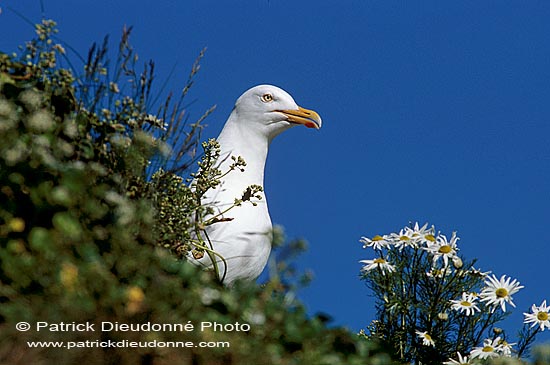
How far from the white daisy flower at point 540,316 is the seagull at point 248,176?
1669mm

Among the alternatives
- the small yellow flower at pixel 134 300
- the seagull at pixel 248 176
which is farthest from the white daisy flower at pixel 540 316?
the small yellow flower at pixel 134 300

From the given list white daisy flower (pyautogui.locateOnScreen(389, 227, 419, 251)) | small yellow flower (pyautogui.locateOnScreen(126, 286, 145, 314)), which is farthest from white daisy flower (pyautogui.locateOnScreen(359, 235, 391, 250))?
small yellow flower (pyautogui.locateOnScreen(126, 286, 145, 314))

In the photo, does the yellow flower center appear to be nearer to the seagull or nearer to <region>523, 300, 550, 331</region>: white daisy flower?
<region>523, 300, 550, 331</region>: white daisy flower

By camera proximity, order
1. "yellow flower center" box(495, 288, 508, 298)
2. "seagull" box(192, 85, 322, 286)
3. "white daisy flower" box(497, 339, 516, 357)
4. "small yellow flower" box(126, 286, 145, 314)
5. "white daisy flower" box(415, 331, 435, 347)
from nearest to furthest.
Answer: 1. "small yellow flower" box(126, 286, 145, 314)
2. "white daisy flower" box(497, 339, 516, 357)
3. "white daisy flower" box(415, 331, 435, 347)
4. "yellow flower center" box(495, 288, 508, 298)
5. "seagull" box(192, 85, 322, 286)

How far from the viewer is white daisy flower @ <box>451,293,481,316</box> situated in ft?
15.1

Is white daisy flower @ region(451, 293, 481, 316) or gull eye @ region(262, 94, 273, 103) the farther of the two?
gull eye @ region(262, 94, 273, 103)

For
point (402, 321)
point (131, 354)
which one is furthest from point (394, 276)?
point (131, 354)

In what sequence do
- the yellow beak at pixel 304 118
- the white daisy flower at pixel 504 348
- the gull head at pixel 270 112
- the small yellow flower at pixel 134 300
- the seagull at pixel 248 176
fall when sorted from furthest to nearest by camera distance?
1. the yellow beak at pixel 304 118
2. the gull head at pixel 270 112
3. the seagull at pixel 248 176
4. the white daisy flower at pixel 504 348
5. the small yellow flower at pixel 134 300

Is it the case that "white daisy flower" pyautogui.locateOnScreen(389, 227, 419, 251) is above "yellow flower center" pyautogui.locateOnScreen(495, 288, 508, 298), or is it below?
above

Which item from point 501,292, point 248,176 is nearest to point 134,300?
point 501,292

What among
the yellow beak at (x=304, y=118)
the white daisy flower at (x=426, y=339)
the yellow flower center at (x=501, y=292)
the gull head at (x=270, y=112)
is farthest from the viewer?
the yellow beak at (x=304, y=118)

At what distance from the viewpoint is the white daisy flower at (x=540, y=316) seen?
4.68 m

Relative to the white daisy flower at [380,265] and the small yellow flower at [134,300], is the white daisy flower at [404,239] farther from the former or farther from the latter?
the small yellow flower at [134,300]

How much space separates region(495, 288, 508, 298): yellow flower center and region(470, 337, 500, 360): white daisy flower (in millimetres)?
259
